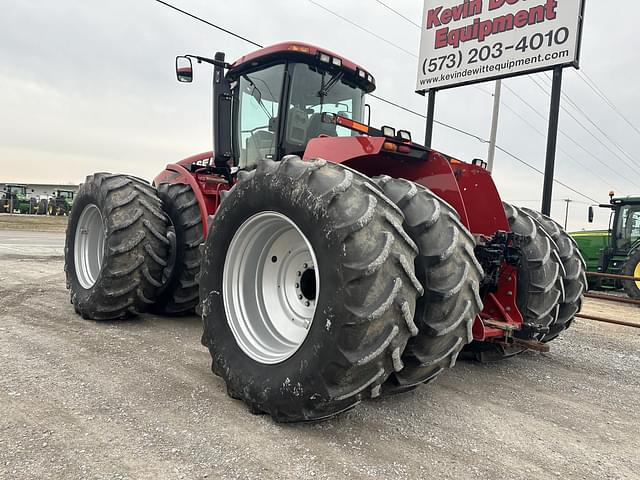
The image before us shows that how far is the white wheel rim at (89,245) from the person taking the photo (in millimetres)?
5195

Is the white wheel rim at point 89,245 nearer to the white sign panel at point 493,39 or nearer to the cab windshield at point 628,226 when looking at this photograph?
the white sign panel at point 493,39

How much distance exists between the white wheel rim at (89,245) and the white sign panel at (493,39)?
7.80 meters

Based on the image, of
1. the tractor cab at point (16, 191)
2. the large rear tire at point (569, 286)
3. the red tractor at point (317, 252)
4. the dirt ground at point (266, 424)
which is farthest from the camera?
the tractor cab at point (16, 191)

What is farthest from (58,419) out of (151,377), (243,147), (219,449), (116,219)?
(243,147)

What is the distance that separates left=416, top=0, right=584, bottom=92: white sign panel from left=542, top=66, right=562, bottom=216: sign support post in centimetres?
31

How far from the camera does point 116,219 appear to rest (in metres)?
4.43

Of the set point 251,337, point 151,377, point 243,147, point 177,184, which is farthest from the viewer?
point 177,184

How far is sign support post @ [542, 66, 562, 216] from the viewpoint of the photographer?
8.51m

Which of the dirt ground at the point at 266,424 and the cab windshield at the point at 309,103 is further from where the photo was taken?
the cab windshield at the point at 309,103

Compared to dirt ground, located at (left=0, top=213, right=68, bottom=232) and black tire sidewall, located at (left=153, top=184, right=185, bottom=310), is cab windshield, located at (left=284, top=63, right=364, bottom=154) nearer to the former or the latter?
black tire sidewall, located at (left=153, top=184, right=185, bottom=310)

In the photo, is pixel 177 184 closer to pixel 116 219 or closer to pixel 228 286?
pixel 116 219

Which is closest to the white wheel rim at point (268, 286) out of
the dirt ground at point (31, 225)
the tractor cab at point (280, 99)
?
the tractor cab at point (280, 99)

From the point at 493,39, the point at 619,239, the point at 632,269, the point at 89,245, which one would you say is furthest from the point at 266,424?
the point at 619,239

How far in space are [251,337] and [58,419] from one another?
1147 mm
